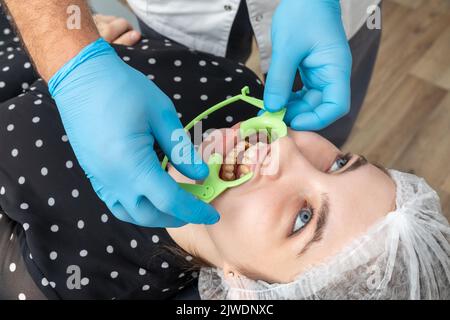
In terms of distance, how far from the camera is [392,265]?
99cm

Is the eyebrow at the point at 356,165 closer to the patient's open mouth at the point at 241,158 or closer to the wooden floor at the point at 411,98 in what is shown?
the patient's open mouth at the point at 241,158

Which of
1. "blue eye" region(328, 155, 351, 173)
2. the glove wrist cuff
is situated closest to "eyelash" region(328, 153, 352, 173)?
"blue eye" region(328, 155, 351, 173)

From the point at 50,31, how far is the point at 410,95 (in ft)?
5.44

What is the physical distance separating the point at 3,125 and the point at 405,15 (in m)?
1.94

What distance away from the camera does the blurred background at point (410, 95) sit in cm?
206

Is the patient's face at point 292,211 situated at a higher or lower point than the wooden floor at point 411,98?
higher

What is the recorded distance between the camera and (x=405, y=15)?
96.7 inches

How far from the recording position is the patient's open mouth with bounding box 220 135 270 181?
3.49 ft

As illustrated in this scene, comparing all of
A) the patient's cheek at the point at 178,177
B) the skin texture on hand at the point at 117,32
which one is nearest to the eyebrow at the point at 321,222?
the patient's cheek at the point at 178,177

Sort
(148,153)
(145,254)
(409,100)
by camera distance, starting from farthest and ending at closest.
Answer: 1. (409,100)
2. (145,254)
3. (148,153)

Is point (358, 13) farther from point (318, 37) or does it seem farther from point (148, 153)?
point (148, 153)

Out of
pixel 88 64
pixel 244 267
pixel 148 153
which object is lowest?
pixel 244 267

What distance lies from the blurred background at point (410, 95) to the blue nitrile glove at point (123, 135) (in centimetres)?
119
